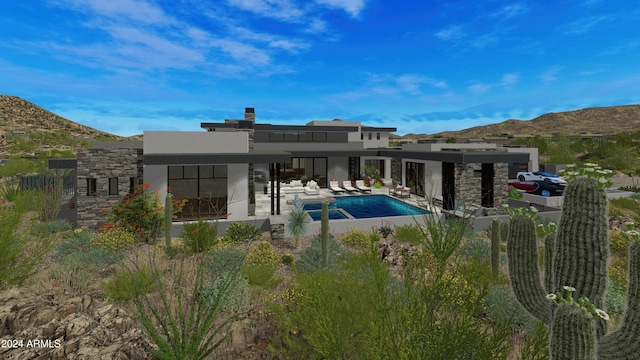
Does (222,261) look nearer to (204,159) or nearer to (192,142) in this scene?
(204,159)

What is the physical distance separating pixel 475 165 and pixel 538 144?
5352cm

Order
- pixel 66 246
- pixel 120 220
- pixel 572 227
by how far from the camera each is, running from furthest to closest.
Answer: pixel 120 220 < pixel 66 246 < pixel 572 227

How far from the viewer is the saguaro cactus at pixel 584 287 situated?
308cm

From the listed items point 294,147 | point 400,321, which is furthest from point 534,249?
point 294,147

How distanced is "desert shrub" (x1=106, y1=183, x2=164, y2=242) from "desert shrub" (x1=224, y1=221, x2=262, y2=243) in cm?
319

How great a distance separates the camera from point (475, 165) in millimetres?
20297

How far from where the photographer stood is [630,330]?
3.43m

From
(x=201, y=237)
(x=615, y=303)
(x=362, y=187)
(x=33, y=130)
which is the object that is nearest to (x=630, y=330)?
(x=615, y=303)

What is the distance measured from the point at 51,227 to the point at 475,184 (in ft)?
79.3

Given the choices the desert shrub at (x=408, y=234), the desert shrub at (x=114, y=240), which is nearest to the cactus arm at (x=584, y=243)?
the desert shrub at (x=408, y=234)

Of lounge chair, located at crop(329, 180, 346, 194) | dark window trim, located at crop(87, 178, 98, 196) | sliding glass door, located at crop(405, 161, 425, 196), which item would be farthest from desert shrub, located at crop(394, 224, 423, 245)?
dark window trim, located at crop(87, 178, 98, 196)

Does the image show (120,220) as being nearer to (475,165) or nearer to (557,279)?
(557,279)

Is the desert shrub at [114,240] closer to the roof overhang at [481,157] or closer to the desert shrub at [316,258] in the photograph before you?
the desert shrub at [316,258]

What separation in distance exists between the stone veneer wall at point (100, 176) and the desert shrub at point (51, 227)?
99 cm
